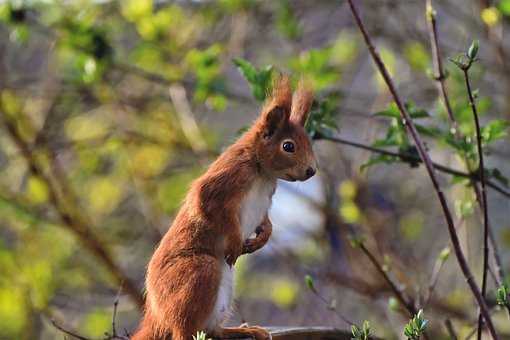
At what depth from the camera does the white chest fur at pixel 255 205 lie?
5.84 ft

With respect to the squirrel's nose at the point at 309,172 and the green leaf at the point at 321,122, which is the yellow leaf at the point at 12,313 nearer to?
the green leaf at the point at 321,122

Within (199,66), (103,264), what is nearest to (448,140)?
(199,66)

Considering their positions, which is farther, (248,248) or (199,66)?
(199,66)

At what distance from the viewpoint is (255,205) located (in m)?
1.81

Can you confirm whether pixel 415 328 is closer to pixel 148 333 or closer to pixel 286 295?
pixel 148 333

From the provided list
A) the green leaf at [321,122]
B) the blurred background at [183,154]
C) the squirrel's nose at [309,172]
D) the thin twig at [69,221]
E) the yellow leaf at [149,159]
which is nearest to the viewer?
the squirrel's nose at [309,172]

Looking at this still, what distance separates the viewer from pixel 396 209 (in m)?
4.95

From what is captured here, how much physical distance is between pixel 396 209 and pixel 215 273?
3.35m

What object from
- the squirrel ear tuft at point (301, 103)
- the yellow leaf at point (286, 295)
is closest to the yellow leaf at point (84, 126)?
the yellow leaf at point (286, 295)

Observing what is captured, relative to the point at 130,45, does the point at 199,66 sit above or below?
below

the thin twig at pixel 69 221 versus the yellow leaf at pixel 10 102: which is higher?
the yellow leaf at pixel 10 102

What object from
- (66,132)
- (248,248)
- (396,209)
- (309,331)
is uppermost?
(66,132)

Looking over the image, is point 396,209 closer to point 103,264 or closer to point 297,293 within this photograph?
point 297,293

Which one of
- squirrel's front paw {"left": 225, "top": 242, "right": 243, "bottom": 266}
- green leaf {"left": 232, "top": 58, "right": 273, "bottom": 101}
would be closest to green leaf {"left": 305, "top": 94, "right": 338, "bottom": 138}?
green leaf {"left": 232, "top": 58, "right": 273, "bottom": 101}
